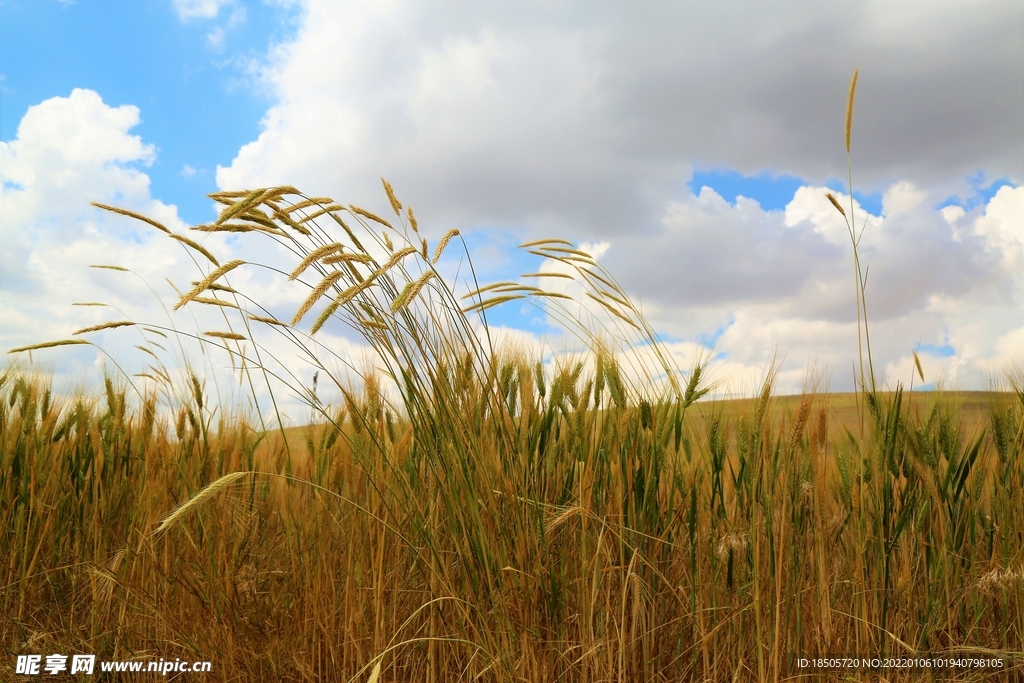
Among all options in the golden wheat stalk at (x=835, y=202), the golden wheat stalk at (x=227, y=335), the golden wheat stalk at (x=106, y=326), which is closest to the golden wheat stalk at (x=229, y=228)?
the golden wheat stalk at (x=227, y=335)

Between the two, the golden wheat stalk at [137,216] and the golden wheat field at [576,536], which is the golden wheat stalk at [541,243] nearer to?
the golden wheat field at [576,536]

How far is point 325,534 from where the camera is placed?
254 centimetres

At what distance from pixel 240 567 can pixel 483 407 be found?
1.56 m

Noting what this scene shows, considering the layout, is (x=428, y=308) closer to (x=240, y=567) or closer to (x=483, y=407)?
(x=483, y=407)

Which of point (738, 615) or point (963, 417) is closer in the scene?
point (738, 615)

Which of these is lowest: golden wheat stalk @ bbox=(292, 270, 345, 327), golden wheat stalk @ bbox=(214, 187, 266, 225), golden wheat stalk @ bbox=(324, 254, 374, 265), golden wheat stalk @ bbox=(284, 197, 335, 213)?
golden wheat stalk @ bbox=(292, 270, 345, 327)

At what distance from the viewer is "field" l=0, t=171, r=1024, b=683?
5.98 ft

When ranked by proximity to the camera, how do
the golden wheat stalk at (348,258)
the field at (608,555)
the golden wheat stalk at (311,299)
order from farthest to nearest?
the field at (608,555), the golden wheat stalk at (348,258), the golden wheat stalk at (311,299)

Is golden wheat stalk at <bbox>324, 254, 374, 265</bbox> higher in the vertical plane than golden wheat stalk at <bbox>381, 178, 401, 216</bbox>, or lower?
lower

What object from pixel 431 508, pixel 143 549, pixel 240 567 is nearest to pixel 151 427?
pixel 143 549

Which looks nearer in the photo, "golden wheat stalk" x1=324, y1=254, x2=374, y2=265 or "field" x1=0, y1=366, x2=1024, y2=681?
"golden wheat stalk" x1=324, y1=254, x2=374, y2=265

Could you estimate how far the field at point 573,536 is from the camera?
1.82m

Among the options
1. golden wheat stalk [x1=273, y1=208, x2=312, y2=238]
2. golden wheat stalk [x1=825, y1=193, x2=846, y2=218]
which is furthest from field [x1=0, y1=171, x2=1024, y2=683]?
golden wheat stalk [x1=825, y1=193, x2=846, y2=218]

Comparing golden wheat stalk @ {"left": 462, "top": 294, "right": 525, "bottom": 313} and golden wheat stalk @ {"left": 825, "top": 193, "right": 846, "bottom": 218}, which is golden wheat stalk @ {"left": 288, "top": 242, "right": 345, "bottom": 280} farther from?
golden wheat stalk @ {"left": 825, "top": 193, "right": 846, "bottom": 218}
